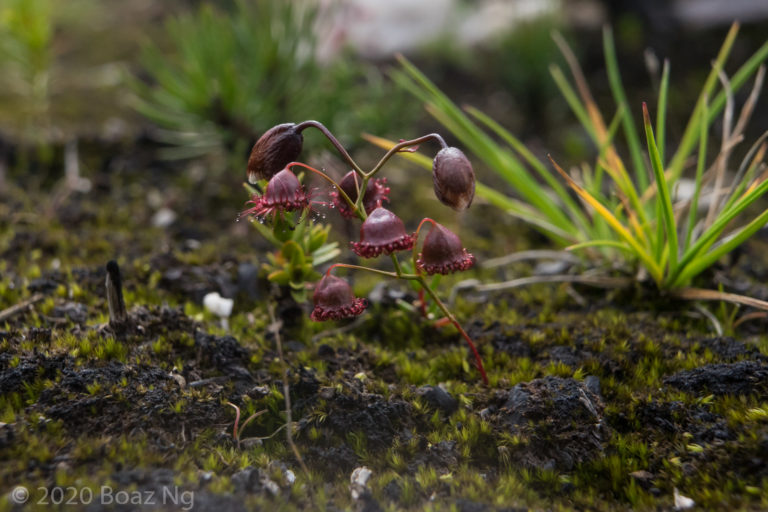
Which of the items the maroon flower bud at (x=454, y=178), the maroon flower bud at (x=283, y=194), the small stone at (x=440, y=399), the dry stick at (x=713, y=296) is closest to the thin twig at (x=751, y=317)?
the dry stick at (x=713, y=296)

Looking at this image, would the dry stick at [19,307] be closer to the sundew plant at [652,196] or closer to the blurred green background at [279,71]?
the blurred green background at [279,71]

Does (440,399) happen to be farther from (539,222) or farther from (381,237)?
(539,222)

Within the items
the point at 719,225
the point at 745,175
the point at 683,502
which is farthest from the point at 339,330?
the point at 745,175

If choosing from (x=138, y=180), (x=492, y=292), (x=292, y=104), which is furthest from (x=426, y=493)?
(x=138, y=180)

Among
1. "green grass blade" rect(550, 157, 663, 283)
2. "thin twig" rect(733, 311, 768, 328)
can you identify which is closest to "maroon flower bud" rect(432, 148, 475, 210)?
"green grass blade" rect(550, 157, 663, 283)

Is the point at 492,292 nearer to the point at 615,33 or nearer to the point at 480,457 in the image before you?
the point at 480,457

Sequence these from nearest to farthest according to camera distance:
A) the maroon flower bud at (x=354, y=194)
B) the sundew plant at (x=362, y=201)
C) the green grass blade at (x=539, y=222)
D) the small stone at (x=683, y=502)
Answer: the small stone at (x=683, y=502), the sundew plant at (x=362, y=201), the maroon flower bud at (x=354, y=194), the green grass blade at (x=539, y=222)
